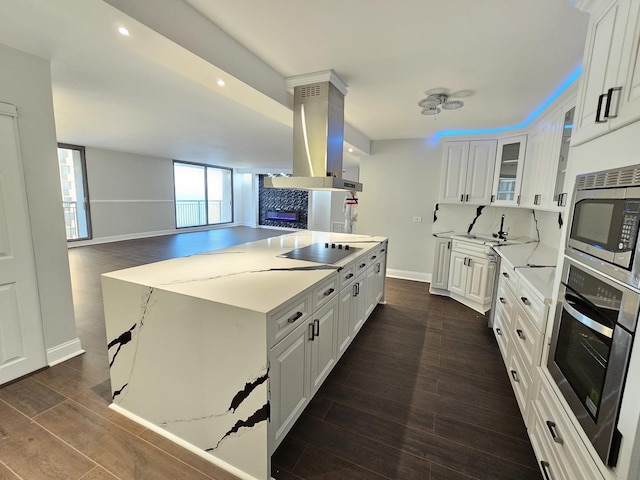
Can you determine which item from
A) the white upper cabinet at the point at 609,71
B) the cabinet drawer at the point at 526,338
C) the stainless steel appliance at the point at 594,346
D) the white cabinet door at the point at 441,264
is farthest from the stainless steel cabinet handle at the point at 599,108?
the white cabinet door at the point at 441,264

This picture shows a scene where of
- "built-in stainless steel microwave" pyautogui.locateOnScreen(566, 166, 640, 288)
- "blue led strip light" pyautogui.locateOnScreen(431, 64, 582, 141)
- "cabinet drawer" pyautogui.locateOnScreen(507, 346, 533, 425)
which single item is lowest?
"cabinet drawer" pyautogui.locateOnScreen(507, 346, 533, 425)

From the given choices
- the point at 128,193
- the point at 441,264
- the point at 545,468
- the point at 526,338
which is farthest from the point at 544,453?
the point at 128,193

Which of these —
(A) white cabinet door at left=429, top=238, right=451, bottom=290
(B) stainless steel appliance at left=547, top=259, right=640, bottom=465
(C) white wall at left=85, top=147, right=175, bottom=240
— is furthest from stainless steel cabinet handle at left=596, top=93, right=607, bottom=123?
(C) white wall at left=85, top=147, right=175, bottom=240

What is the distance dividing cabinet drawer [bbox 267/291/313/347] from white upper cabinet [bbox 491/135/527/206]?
10.8 feet

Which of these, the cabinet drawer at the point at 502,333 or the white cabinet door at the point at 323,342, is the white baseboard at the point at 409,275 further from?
the white cabinet door at the point at 323,342

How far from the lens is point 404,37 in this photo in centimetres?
189

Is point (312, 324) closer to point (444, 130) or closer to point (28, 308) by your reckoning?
point (28, 308)

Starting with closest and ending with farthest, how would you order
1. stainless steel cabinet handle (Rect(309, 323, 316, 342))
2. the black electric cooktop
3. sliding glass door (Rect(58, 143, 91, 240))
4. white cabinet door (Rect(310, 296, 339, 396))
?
stainless steel cabinet handle (Rect(309, 323, 316, 342)), white cabinet door (Rect(310, 296, 339, 396)), the black electric cooktop, sliding glass door (Rect(58, 143, 91, 240))

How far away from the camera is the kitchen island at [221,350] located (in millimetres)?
1388

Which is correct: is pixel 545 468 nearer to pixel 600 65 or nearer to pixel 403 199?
pixel 600 65

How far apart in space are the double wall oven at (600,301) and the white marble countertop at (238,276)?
128 centimetres

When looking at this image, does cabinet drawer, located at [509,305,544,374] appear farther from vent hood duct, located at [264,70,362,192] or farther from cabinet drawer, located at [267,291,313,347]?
vent hood duct, located at [264,70,362,192]

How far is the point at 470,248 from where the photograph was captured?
378cm

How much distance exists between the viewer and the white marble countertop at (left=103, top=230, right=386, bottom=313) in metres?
1.49
